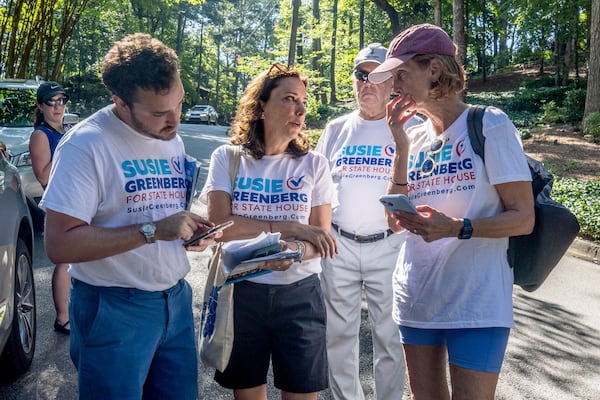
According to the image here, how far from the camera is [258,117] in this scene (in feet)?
9.97

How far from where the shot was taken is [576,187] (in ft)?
36.8

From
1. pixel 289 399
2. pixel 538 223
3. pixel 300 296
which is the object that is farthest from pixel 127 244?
pixel 538 223

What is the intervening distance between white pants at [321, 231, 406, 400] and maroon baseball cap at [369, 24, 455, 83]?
136 cm

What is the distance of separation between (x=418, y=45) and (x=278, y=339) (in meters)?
1.46

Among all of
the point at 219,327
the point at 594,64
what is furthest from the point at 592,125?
the point at 219,327

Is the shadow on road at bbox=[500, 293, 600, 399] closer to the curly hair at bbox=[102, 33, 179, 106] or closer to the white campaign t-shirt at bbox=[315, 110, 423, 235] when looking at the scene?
the white campaign t-shirt at bbox=[315, 110, 423, 235]

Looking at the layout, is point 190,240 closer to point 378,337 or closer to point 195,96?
point 378,337

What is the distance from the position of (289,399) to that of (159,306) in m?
0.80

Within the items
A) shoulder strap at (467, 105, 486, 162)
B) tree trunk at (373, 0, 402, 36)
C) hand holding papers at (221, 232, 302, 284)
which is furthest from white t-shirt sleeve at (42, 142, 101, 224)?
tree trunk at (373, 0, 402, 36)

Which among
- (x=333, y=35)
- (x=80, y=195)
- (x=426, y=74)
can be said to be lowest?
(x=80, y=195)

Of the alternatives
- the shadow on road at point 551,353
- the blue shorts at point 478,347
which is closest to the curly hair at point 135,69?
the blue shorts at point 478,347

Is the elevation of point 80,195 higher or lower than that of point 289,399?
higher

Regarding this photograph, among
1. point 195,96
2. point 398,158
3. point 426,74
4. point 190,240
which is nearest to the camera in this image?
point 190,240

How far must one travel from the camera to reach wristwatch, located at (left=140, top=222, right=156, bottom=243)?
7.14 feet
